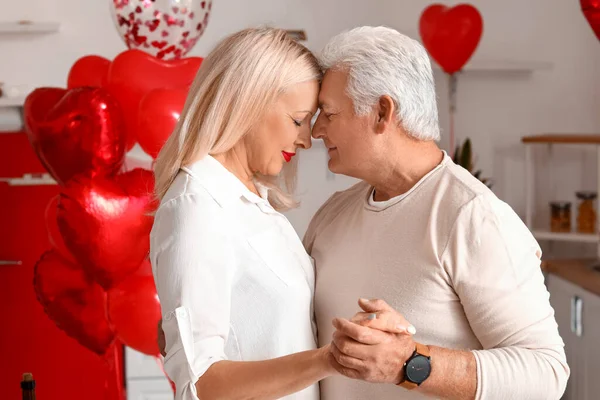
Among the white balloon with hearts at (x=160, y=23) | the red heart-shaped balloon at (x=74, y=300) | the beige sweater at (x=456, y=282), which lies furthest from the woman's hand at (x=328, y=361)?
the white balloon with hearts at (x=160, y=23)

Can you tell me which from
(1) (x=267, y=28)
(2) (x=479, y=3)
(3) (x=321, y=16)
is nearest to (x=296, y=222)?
(3) (x=321, y=16)

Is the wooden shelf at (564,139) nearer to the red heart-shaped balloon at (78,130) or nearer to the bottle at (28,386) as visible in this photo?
the red heart-shaped balloon at (78,130)

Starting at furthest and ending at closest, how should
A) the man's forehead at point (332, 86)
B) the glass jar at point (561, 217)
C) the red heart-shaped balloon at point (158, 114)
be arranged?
the glass jar at point (561, 217) < the red heart-shaped balloon at point (158, 114) < the man's forehead at point (332, 86)

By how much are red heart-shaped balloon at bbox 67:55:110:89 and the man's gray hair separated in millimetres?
1119

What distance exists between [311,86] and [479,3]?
7.60 ft

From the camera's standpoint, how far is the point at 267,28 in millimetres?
1697

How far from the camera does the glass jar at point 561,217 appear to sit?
12.1ft

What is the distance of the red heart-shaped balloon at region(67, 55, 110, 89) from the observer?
8.57ft

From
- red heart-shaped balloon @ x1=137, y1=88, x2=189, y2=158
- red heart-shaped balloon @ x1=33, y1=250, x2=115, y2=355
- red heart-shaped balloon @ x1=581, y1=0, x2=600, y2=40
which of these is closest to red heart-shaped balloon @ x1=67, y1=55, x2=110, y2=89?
red heart-shaped balloon @ x1=137, y1=88, x2=189, y2=158

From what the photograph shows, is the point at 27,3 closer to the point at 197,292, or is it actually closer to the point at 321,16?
the point at 321,16

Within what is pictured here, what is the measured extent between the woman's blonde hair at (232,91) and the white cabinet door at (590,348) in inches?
79.9

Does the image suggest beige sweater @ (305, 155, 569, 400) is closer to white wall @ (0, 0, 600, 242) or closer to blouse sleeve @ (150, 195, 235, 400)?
blouse sleeve @ (150, 195, 235, 400)

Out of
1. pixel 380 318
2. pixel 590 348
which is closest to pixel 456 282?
pixel 380 318

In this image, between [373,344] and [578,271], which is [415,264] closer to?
[373,344]
